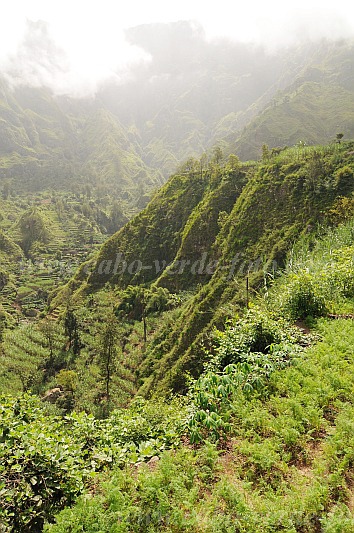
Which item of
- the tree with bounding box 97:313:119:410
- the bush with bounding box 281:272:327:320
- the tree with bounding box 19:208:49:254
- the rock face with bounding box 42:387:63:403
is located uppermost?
the bush with bounding box 281:272:327:320

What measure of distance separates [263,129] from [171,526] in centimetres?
21480

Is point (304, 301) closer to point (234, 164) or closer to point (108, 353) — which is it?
point (108, 353)

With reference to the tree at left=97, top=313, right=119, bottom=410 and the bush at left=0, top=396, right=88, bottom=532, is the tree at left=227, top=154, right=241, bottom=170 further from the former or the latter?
the bush at left=0, top=396, right=88, bottom=532

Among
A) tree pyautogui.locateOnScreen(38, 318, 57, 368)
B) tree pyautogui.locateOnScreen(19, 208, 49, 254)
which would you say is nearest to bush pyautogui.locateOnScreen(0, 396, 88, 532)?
tree pyautogui.locateOnScreen(38, 318, 57, 368)

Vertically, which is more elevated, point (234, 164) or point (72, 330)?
point (234, 164)

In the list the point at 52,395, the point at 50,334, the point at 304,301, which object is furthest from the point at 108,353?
the point at 304,301

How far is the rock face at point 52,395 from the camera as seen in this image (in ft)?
134

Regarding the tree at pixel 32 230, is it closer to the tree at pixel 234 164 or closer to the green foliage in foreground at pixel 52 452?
the tree at pixel 234 164

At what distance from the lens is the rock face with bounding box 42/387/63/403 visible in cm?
4075

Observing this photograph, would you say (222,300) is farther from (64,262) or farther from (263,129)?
(263,129)

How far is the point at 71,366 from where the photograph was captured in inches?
1903

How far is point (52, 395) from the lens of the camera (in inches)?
1625

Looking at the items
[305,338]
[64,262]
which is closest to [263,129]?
[64,262]

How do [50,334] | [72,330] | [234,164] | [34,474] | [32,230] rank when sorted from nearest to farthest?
1. [34,474]
2. [50,334]
3. [72,330]
4. [234,164]
5. [32,230]
